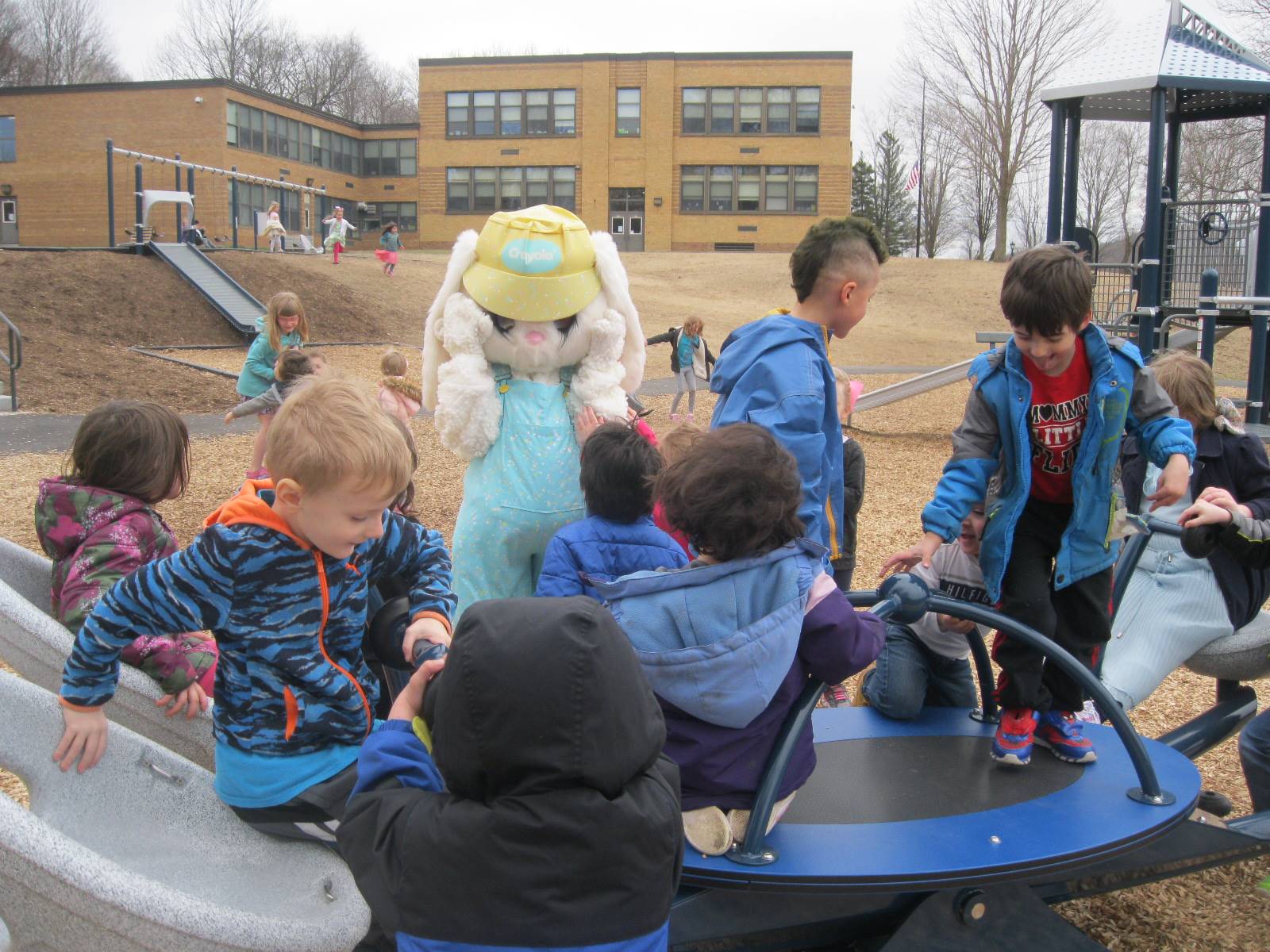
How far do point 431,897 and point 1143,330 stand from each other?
35.0 ft

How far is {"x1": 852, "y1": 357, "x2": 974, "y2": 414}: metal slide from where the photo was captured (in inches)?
468

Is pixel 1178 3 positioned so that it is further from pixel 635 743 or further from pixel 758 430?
pixel 635 743

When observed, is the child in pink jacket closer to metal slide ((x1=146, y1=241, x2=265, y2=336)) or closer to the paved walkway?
the paved walkway

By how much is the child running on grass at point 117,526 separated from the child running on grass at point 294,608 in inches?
13.4

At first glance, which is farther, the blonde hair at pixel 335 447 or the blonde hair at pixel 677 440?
the blonde hair at pixel 677 440

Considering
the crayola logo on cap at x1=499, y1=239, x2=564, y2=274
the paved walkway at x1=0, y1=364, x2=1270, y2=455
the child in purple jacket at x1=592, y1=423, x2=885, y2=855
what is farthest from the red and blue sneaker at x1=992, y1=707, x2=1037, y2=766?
the paved walkway at x1=0, y1=364, x2=1270, y2=455

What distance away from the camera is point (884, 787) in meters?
2.53

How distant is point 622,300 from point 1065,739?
1.91 metres

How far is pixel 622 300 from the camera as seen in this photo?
362cm

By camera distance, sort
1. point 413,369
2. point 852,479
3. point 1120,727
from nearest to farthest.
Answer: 1. point 1120,727
2. point 852,479
3. point 413,369

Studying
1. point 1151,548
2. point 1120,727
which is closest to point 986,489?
point 1120,727

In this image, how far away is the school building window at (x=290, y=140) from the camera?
41.7m

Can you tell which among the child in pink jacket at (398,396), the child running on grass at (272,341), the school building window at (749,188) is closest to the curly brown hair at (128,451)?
→ the child in pink jacket at (398,396)

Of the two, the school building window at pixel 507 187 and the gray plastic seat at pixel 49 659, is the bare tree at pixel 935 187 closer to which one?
the school building window at pixel 507 187
